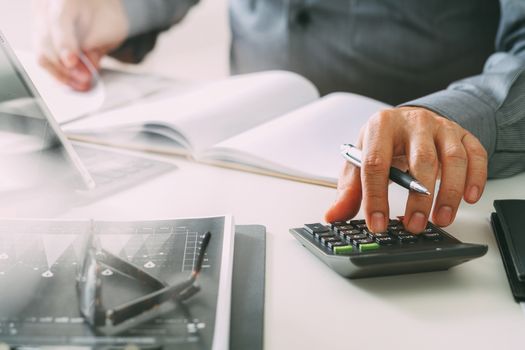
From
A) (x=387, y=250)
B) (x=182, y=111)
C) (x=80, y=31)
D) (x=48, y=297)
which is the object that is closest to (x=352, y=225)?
(x=387, y=250)

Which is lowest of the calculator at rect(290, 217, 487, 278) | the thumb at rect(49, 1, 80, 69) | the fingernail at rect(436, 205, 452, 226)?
the calculator at rect(290, 217, 487, 278)

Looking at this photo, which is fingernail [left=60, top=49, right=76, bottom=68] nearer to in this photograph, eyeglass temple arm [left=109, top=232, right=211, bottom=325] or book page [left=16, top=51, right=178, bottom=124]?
book page [left=16, top=51, right=178, bottom=124]

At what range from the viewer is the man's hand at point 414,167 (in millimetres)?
483

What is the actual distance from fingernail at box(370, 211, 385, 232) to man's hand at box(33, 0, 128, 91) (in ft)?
2.05

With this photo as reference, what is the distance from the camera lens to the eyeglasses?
1.11 ft

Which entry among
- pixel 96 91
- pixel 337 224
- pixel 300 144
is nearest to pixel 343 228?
pixel 337 224

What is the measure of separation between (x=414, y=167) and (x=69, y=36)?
2.17ft

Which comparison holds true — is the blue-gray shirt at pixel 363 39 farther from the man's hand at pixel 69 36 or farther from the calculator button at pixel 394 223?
the calculator button at pixel 394 223

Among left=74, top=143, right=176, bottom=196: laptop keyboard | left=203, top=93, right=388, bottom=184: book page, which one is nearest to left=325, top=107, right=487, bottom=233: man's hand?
left=203, top=93, right=388, bottom=184: book page

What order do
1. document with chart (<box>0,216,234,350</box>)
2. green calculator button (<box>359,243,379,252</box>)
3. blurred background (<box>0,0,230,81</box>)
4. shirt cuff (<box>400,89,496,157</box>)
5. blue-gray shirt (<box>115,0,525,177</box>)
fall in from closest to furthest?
document with chart (<box>0,216,234,350</box>) < green calculator button (<box>359,243,379,252</box>) < shirt cuff (<box>400,89,496,157</box>) < blue-gray shirt (<box>115,0,525,177</box>) < blurred background (<box>0,0,230,81</box>)

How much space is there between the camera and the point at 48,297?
0.38 metres

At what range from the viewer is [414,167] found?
502mm

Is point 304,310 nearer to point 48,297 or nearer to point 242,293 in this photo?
point 242,293

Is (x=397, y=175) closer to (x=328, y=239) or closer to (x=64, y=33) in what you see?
(x=328, y=239)
